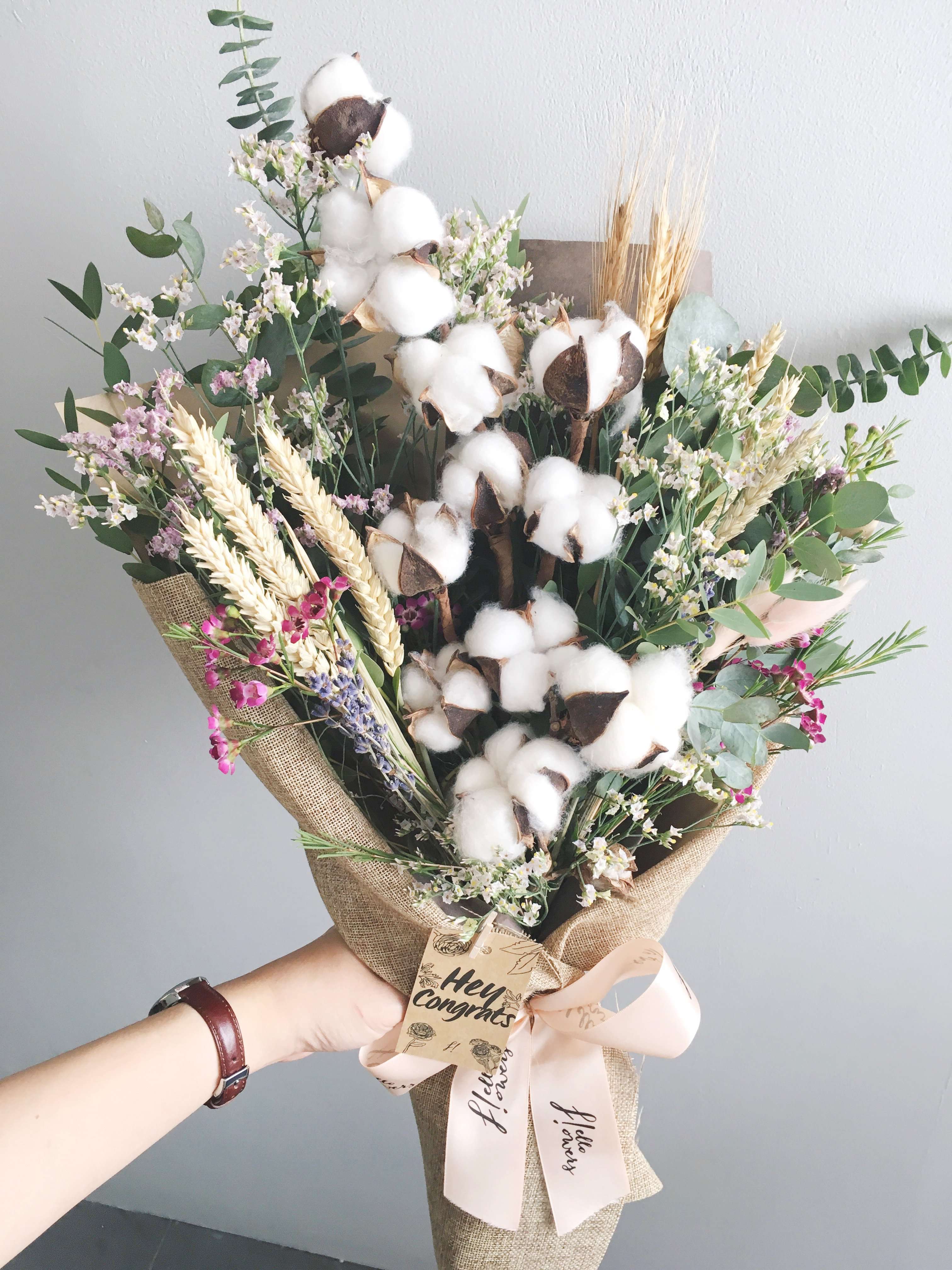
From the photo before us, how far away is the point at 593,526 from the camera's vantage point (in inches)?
21.1

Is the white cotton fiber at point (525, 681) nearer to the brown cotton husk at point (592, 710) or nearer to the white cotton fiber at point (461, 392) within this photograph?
the brown cotton husk at point (592, 710)

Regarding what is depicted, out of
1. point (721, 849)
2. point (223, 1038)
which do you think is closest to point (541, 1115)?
point (223, 1038)

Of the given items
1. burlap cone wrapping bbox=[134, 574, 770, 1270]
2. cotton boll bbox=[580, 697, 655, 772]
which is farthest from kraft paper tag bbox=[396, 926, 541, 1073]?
cotton boll bbox=[580, 697, 655, 772]

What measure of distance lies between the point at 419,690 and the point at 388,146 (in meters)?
0.38

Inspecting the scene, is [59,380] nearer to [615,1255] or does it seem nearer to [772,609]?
[772,609]

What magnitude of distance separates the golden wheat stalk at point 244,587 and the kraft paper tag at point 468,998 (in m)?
0.31

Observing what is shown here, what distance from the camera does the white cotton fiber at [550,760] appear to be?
1.82ft

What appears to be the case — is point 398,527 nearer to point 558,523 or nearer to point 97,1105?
point 558,523

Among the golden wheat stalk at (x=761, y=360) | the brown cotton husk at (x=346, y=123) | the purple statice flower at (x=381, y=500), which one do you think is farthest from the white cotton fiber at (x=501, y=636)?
A: the brown cotton husk at (x=346, y=123)

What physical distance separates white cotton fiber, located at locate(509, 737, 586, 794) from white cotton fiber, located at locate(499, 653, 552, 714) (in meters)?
0.03

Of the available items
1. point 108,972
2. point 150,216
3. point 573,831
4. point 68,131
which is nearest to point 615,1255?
point 108,972

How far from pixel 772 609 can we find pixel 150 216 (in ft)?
→ 1.88

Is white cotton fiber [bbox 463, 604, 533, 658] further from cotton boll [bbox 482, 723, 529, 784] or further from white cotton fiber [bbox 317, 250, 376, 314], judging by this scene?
white cotton fiber [bbox 317, 250, 376, 314]

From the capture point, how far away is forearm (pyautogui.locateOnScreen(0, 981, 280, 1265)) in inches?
26.2
